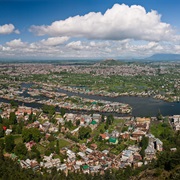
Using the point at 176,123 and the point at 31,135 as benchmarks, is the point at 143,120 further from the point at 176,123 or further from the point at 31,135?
the point at 31,135

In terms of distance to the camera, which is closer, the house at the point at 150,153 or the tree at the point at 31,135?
the house at the point at 150,153

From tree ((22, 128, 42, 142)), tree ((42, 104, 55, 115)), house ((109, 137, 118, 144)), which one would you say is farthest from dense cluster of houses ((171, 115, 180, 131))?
tree ((42, 104, 55, 115))

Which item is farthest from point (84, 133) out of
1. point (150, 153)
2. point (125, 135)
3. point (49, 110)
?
point (49, 110)

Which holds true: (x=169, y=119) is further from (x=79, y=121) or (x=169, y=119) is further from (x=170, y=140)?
(x=79, y=121)

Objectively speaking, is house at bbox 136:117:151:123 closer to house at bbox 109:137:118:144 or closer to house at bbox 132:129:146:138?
house at bbox 132:129:146:138

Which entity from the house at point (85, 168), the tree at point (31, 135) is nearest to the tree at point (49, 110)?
the tree at point (31, 135)

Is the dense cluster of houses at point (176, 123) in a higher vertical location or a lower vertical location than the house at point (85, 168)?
higher

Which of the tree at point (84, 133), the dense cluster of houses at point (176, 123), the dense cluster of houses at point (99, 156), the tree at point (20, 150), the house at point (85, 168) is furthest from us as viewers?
the dense cluster of houses at point (176, 123)

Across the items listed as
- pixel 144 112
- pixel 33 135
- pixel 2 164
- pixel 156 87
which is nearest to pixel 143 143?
pixel 33 135

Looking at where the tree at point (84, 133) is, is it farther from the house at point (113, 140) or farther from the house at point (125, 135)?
the house at point (125, 135)

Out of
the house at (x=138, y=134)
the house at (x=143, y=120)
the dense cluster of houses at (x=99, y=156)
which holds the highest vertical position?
the house at (x=143, y=120)

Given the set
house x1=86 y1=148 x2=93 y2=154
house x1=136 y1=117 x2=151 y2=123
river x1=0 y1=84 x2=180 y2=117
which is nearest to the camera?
house x1=86 y1=148 x2=93 y2=154
